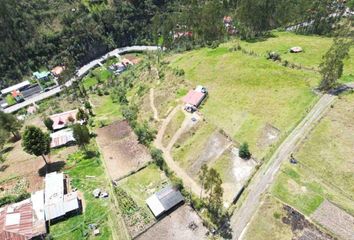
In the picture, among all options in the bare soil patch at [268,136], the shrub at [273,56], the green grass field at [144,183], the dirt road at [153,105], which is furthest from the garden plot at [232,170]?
the shrub at [273,56]

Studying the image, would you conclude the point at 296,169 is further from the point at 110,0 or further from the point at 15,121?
the point at 110,0

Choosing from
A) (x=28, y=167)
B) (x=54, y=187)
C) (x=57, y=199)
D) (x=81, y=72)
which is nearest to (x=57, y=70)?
(x=81, y=72)

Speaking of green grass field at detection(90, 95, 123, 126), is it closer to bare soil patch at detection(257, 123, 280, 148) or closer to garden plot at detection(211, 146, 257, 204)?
garden plot at detection(211, 146, 257, 204)

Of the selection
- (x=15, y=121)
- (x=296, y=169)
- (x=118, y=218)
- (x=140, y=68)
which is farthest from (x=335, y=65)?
(x=15, y=121)

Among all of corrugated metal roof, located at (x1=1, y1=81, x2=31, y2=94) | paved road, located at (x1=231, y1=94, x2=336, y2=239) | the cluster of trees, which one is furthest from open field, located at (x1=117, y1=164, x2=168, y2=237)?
corrugated metal roof, located at (x1=1, y1=81, x2=31, y2=94)

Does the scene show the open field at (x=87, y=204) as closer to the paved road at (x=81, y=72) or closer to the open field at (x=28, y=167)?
the open field at (x=28, y=167)

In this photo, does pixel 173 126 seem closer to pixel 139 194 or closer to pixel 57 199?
pixel 139 194
